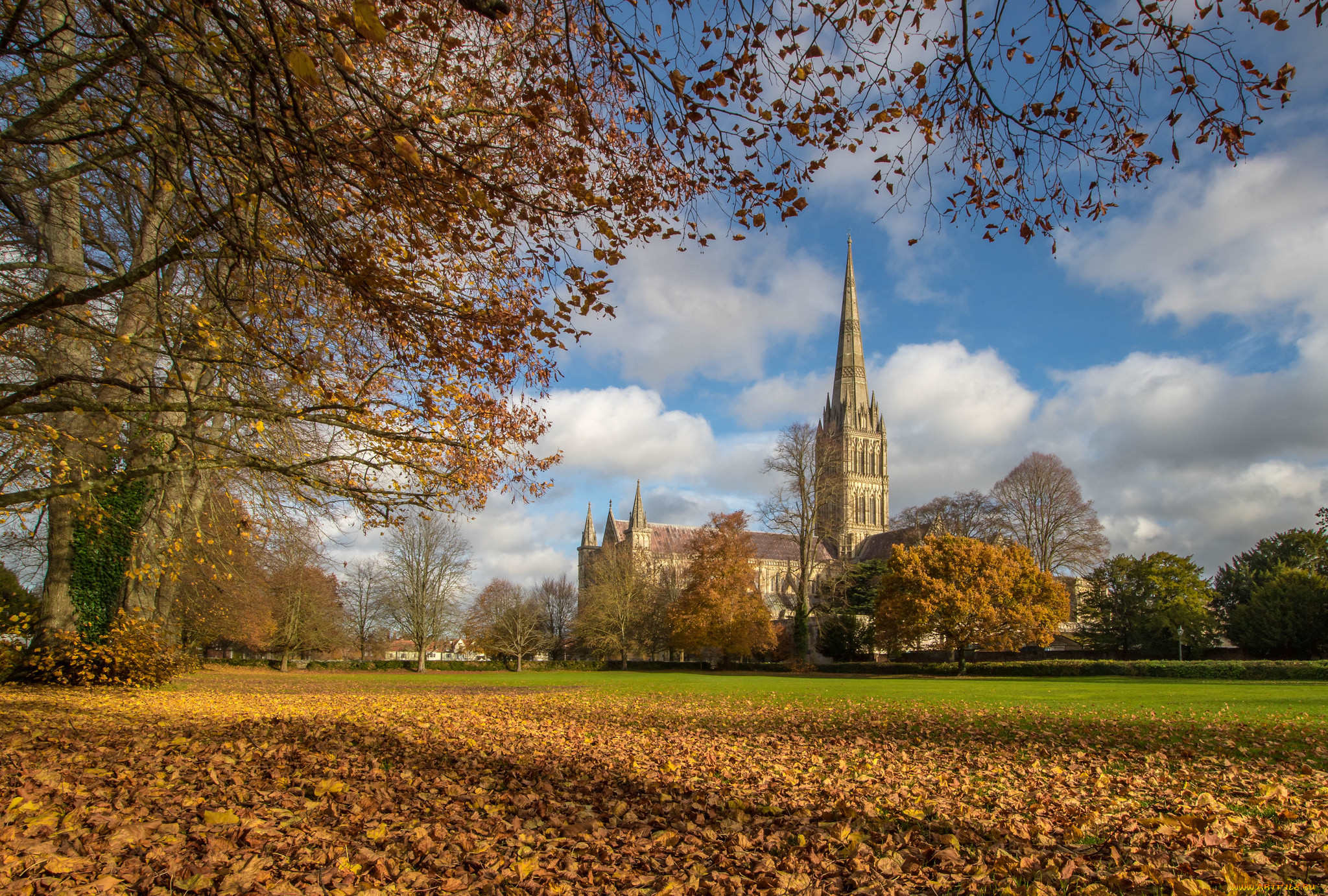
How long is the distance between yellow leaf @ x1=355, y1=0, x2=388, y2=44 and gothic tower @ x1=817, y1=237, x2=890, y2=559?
8101cm

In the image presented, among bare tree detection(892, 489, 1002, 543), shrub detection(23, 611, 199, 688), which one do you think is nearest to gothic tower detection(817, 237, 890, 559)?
bare tree detection(892, 489, 1002, 543)

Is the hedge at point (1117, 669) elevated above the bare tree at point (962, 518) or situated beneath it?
situated beneath

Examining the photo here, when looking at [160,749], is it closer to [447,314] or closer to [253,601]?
[447,314]

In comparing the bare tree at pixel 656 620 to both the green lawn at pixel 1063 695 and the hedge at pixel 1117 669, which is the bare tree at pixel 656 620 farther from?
the green lawn at pixel 1063 695

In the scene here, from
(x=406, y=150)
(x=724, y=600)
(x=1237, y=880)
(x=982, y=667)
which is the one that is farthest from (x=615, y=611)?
(x=1237, y=880)

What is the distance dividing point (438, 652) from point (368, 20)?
86.4m

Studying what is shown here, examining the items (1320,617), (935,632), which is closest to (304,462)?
(935,632)

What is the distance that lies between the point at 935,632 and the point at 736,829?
33.6m

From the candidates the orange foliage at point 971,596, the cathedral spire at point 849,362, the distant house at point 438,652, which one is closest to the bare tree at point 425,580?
the distant house at point 438,652

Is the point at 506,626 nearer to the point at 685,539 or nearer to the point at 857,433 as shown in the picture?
the point at 685,539

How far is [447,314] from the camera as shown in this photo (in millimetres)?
6070

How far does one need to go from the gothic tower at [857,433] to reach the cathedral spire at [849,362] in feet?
0.24

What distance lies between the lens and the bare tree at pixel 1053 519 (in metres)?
43.4

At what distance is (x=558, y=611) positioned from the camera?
7256 cm
